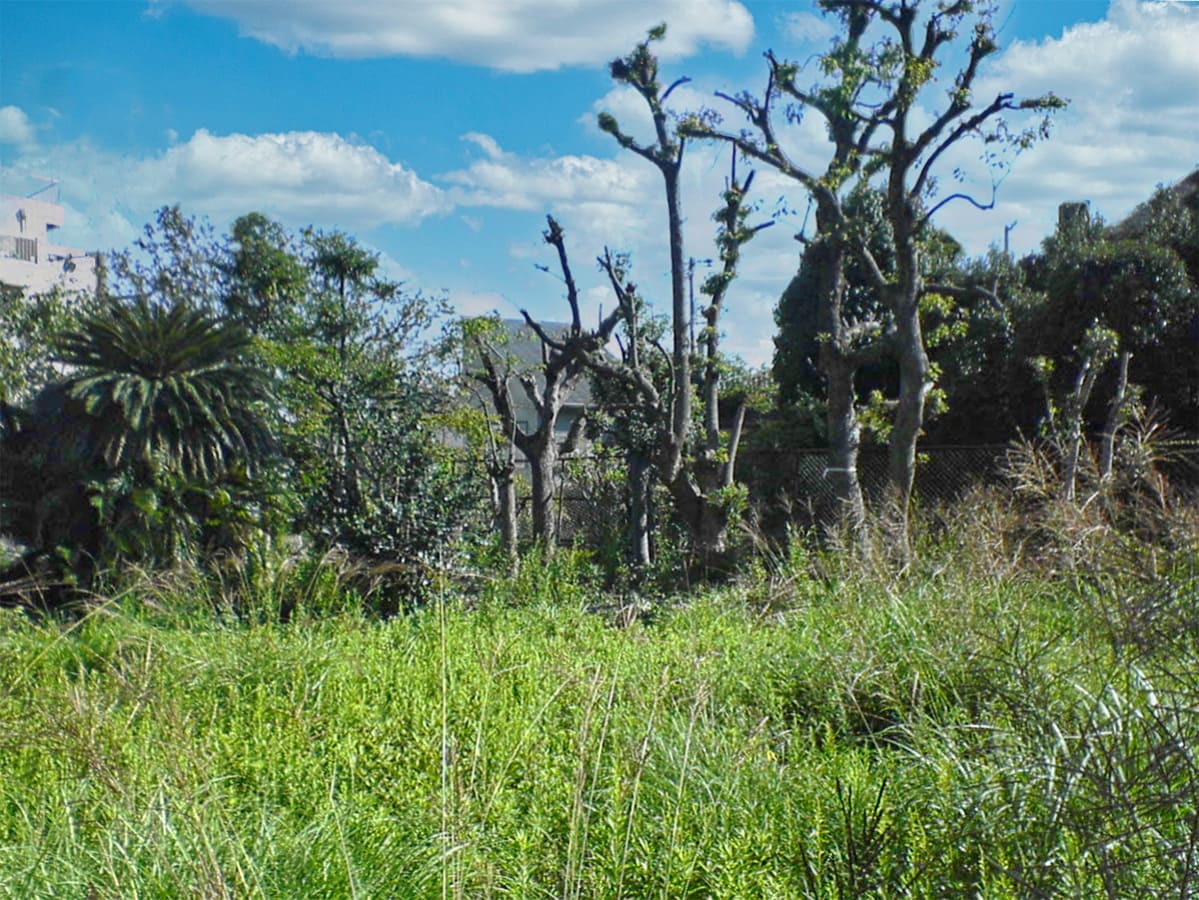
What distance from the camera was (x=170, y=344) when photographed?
8.88 meters

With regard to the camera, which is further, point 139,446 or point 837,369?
point 837,369

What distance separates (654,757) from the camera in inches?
145

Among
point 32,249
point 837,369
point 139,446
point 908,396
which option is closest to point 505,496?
point 139,446

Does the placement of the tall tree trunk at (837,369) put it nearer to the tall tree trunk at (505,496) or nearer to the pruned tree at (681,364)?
the pruned tree at (681,364)

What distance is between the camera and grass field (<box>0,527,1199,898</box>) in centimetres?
236

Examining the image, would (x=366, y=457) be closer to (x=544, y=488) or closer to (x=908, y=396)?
(x=544, y=488)

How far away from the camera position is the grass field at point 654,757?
236cm

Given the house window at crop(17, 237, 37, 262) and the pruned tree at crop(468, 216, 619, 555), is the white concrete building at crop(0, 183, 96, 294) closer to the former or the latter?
the house window at crop(17, 237, 37, 262)

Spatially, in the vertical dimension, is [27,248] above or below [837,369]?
above

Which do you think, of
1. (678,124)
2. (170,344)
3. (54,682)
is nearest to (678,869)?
(54,682)

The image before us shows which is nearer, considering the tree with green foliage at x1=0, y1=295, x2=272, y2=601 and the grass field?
the grass field

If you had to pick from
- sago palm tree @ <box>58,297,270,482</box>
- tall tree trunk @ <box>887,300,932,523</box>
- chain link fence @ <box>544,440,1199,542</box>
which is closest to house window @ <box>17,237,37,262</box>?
chain link fence @ <box>544,440,1199,542</box>

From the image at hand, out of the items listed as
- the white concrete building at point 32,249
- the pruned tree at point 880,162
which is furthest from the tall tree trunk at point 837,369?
the white concrete building at point 32,249

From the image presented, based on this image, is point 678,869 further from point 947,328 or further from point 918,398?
point 947,328
